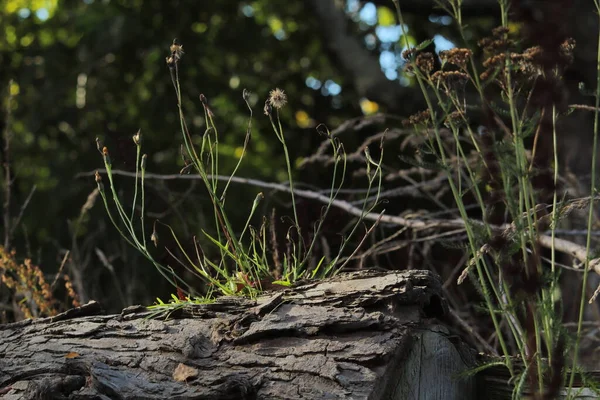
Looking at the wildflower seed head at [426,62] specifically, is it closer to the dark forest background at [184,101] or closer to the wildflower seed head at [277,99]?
the wildflower seed head at [277,99]

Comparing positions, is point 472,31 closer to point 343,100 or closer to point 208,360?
point 343,100

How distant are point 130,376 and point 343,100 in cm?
606

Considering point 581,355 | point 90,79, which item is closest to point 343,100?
point 90,79

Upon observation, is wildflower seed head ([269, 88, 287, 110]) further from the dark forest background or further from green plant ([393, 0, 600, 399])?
the dark forest background

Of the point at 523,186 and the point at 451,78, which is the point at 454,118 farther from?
the point at 523,186

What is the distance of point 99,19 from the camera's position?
6.54 m

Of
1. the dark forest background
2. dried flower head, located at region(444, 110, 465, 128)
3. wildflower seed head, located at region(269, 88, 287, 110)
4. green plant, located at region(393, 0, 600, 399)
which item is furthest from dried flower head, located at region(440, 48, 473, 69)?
the dark forest background

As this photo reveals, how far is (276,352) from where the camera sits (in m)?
2.06

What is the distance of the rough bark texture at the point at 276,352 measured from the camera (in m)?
1.96

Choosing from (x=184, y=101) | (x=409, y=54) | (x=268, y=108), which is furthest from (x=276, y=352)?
(x=184, y=101)

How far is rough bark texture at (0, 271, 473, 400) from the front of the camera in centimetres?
196

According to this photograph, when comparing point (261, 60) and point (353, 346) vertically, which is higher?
point (261, 60)

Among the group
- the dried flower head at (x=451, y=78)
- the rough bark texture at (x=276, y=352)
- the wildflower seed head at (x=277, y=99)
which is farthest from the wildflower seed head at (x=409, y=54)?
the rough bark texture at (x=276, y=352)

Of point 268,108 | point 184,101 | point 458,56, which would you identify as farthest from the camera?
point 184,101
